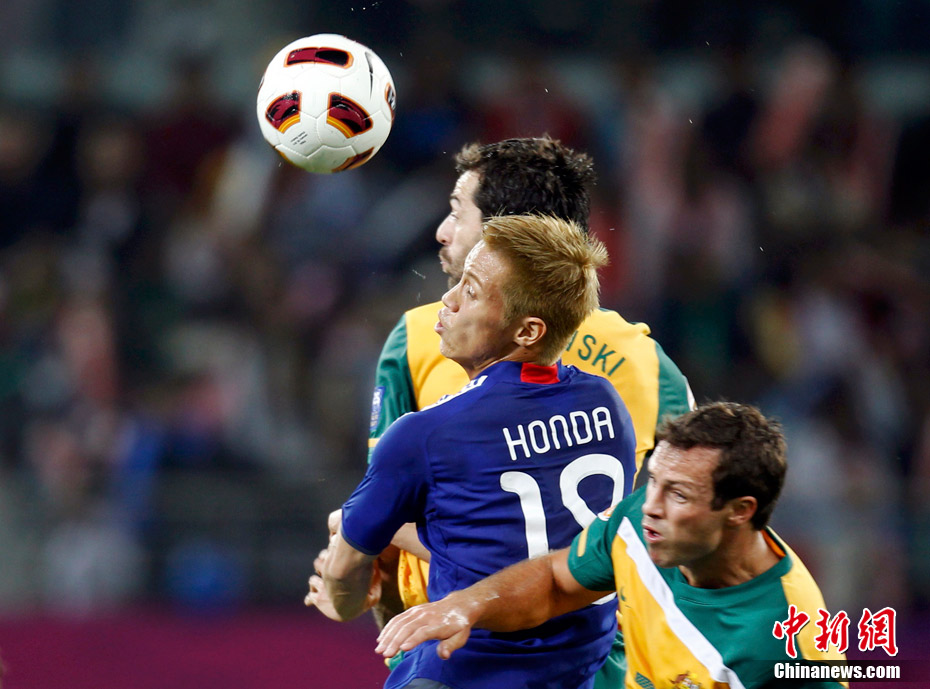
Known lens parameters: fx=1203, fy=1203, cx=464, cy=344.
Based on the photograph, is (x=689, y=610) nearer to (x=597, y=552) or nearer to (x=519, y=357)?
(x=597, y=552)

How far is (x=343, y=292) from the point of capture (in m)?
9.34

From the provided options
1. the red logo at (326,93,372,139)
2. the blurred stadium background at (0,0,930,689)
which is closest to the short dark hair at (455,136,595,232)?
the red logo at (326,93,372,139)

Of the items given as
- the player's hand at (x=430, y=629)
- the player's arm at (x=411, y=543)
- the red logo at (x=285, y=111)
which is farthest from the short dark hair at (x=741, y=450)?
the red logo at (x=285, y=111)

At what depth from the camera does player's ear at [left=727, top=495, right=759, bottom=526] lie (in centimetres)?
308

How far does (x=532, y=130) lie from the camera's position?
9531 mm

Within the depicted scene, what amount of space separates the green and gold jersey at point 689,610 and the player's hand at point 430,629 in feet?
1.35

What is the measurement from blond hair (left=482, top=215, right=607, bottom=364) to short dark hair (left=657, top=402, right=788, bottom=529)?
0.41 metres

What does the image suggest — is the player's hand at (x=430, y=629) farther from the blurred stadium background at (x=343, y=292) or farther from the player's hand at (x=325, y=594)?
the blurred stadium background at (x=343, y=292)

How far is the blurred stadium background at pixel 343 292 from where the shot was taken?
8562 millimetres

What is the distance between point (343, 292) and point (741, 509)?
6519mm

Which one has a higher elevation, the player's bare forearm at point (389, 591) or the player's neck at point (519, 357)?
the player's neck at point (519, 357)

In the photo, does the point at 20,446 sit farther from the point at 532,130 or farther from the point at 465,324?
the point at 465,324

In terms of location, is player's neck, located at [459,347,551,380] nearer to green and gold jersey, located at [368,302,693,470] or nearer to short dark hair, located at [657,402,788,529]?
short dark hair, located at [657,402,788,529]

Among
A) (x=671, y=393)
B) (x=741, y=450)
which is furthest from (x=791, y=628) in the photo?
(x=671, y=393)
